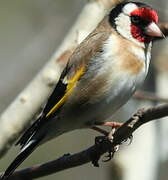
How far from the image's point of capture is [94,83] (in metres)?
4.94

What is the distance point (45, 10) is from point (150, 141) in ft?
10.3

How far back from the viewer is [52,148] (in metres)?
9.92

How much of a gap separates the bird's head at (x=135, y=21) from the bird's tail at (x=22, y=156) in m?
1.10

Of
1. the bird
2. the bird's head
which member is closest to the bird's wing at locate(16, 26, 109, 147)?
the bird

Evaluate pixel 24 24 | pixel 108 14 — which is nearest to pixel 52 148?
pixel 24 24

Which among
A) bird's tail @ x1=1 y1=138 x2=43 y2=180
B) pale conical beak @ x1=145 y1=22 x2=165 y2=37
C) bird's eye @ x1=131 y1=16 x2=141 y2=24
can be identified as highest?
bird's tail @ x1=1 y1=138 x2=43 y2=180

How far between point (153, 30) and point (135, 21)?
300mm

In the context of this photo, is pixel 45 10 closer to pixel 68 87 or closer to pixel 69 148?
pixel 69 148

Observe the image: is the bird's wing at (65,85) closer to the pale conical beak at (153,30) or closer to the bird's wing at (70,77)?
the bird's wing at (70,77)

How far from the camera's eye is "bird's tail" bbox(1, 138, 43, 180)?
4.41 metres

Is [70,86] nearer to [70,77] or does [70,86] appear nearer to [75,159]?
[70,77]

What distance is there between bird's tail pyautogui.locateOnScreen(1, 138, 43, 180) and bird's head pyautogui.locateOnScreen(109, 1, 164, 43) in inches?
43.3

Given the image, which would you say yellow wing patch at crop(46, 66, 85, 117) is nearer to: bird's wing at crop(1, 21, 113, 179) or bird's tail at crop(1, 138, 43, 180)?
bird's wing at crop(1, 21, 113, 179)

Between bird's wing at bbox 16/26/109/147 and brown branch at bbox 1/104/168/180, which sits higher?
bird's wing at bbox 16/26/109/147
